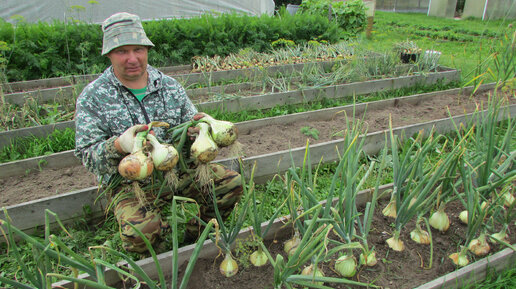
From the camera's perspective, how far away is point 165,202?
191cm

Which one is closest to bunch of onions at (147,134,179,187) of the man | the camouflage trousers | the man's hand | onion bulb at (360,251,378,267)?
the man's hand

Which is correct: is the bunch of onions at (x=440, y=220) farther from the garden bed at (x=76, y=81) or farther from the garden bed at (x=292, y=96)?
the garden bed at (x=76, y=81)

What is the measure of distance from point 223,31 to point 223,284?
18.4 ft

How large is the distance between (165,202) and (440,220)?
5.19 feet

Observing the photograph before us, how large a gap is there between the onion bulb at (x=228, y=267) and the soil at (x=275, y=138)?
2.17 ft

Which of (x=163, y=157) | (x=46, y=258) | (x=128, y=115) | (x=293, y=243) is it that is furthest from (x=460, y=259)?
(x=128, y=115)

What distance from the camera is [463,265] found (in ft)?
5.65

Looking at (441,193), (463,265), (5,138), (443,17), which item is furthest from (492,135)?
(443,17)

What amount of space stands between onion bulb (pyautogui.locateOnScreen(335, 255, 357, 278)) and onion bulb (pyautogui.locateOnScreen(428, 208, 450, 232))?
63cm

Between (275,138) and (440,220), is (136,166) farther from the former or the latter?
(275,138)

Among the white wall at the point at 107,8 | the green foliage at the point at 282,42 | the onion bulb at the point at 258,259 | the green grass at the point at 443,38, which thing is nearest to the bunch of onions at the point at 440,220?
the onion bulb at the point at 258,259

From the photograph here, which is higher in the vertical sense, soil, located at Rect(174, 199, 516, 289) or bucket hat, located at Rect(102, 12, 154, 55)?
bucket hat, located at Rect(102, 12, 154, 55)

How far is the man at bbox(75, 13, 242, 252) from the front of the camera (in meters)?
1.82

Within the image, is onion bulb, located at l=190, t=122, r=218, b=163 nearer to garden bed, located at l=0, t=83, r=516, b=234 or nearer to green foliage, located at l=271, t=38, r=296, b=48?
garden bed, located at l=0, t=83, r=516, b=234
